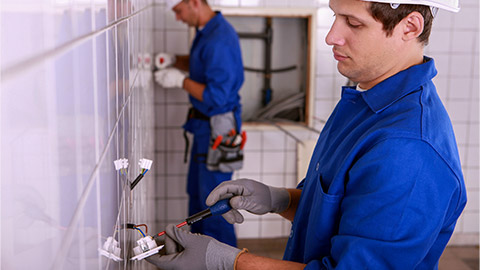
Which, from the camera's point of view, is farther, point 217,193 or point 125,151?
point 217,193

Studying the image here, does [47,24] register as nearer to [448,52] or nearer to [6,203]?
[6,203]

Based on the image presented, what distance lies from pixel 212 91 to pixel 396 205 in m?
1.87

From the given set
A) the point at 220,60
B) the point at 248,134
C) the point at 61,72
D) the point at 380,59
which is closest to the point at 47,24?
the point at 61,72

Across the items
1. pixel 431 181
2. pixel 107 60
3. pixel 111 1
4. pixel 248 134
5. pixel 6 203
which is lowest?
pixel 248 134

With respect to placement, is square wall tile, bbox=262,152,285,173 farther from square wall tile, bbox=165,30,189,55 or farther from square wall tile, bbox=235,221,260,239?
square wall tile, bbox=165,30,189,55

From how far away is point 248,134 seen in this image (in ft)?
10.8

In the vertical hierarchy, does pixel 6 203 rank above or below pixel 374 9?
below

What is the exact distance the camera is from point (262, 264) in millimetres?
1085

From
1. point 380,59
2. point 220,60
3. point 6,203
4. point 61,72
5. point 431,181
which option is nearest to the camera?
point 6,203

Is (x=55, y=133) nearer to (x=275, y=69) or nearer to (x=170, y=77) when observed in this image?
(x=170, y=77)

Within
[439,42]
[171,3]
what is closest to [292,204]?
[171,3]

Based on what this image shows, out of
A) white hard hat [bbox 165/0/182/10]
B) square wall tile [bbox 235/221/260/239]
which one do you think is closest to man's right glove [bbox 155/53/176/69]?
white hard hat [bbox 165/0/182/10]

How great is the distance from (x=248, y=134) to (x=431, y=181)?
7.91ft

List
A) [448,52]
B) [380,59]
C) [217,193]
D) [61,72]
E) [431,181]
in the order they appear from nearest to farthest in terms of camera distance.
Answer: [61,72], [431,181], [380,59], [217,193], [448,52]
